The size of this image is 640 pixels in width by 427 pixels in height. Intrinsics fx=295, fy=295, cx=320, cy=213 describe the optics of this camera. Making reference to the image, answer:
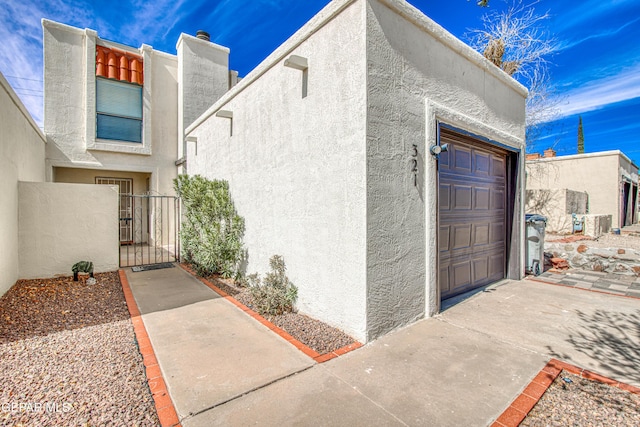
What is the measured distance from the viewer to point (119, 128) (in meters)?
10.9

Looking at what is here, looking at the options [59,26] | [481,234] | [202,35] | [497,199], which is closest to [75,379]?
[481,234]

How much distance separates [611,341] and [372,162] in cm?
372

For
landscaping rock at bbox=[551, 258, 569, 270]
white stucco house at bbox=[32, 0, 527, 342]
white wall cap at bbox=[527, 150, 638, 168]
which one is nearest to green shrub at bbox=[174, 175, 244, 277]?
white stucco house at bbox=[32, 0, 527, 342]

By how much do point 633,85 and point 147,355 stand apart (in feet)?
52.5

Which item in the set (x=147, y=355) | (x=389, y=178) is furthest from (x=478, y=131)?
(x=147, y=355)

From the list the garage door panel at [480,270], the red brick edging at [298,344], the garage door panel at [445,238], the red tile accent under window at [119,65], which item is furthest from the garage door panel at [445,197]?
the red tile accent under window at [119,65]

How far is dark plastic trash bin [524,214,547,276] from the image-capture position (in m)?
7.06

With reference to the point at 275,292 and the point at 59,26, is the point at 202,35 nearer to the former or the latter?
the point at 59,26

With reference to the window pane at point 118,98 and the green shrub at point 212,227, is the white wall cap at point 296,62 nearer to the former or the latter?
the green shrub at point 212,227

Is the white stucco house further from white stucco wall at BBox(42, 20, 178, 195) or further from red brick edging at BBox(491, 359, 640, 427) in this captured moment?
white stucco wall at BBox(42, 20, 178, 195)

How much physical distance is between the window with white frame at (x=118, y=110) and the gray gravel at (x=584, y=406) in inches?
516

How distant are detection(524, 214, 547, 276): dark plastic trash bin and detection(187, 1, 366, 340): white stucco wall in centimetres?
563

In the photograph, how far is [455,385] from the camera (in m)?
2.79

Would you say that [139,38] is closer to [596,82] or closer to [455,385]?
[455,385]
